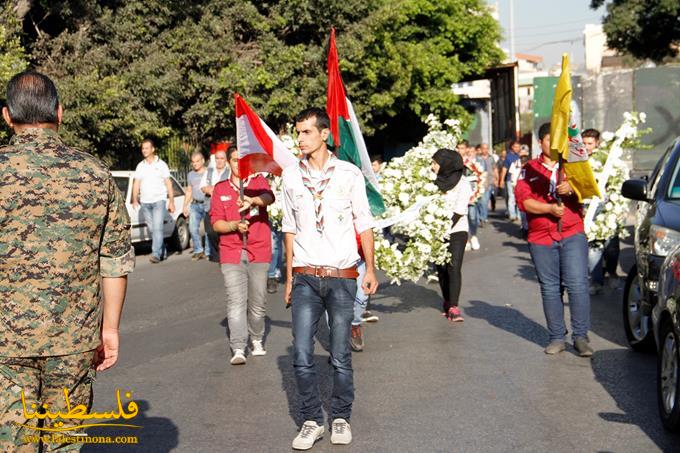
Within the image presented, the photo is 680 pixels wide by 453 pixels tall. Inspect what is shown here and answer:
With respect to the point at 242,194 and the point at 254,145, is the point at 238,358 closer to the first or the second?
the point at 242,194

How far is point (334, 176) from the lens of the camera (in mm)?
6414

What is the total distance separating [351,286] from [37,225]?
2642 mm

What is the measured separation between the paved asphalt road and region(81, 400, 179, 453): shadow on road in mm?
17

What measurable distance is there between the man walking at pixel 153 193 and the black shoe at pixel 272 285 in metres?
4.63

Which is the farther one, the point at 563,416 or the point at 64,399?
the point at 563,416

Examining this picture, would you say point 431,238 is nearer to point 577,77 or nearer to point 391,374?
point 391,374

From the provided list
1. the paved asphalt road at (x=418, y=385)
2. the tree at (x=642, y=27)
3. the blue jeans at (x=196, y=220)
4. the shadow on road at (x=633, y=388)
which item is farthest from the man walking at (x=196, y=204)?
the tree at (x=642, y=27)

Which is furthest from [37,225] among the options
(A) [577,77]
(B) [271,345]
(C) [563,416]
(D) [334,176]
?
(A) [577,77]

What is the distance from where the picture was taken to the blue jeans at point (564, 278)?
29.2ft

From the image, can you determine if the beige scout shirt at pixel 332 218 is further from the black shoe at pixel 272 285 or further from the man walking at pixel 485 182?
the man walking at pixel 485 182

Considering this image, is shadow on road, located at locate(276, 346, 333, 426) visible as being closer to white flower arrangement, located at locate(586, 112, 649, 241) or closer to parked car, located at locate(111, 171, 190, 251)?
white flower arrangement, located at locate(586, 112, 649, 241)

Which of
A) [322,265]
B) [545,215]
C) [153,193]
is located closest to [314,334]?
[322,265]

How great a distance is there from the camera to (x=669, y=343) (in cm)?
671

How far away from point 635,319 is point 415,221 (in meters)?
2.71
